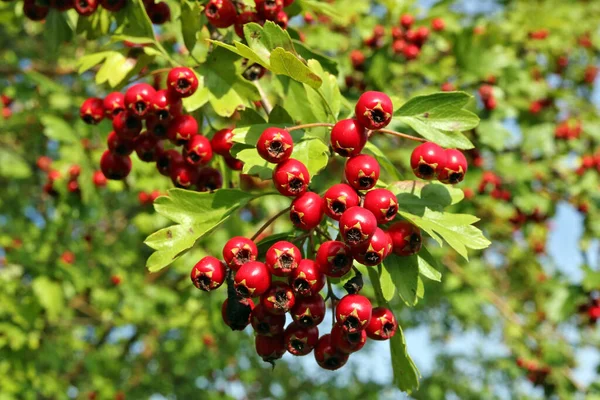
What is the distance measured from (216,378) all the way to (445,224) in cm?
509

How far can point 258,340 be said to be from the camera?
1.52 meters

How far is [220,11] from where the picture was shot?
172 cm

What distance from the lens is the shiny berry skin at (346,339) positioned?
1.47 m

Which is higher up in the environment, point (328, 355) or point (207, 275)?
point (207, 275)

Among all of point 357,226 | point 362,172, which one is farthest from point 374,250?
point 362,172

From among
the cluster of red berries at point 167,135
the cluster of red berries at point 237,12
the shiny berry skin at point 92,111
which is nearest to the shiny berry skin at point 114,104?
the cluster of red berries at point 167,135

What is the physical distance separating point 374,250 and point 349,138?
0.29m

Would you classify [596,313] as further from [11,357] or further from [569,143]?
[11,357]

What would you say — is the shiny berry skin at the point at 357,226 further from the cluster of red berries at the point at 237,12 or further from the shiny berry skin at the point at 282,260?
the cluster of red berries at the point at 237,12

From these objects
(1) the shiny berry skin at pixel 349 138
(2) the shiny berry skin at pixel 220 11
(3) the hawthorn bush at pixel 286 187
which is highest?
(2) the shiny berry skin at pixel 220 11

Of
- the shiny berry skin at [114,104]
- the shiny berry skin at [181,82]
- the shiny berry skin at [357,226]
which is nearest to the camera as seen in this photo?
the shiny berry skin at [357,226]

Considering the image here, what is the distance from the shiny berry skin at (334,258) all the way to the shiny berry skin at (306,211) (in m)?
0.07

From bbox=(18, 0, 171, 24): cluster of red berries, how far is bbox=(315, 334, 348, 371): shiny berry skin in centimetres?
124

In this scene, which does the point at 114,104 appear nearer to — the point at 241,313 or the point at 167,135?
the point at 167,135
